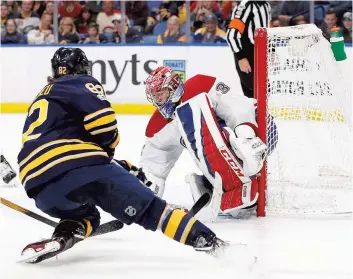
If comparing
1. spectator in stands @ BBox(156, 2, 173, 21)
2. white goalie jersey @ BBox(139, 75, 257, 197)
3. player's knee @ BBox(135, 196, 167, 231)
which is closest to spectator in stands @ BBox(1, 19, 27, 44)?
spectator in stands @ BBox(156, 2, 173, 21)

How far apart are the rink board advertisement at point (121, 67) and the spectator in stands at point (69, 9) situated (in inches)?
17.4

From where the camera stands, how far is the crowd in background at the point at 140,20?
783cm

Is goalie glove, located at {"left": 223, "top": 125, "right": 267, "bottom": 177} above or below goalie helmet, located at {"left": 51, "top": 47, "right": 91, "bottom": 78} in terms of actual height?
below

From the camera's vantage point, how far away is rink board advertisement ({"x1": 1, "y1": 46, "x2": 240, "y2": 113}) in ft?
25.7

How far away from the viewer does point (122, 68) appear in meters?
7.96

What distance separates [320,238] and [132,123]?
4127 millimetres

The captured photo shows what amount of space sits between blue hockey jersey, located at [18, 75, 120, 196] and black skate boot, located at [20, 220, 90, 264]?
18 cm

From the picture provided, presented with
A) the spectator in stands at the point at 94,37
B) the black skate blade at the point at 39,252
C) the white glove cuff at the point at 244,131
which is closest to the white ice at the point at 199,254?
the black skate blade at the point at 39,252

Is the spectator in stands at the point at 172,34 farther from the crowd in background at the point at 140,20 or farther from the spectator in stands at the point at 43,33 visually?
the spectator in stands at the point at 43,33

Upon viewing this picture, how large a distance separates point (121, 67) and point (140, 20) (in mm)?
601

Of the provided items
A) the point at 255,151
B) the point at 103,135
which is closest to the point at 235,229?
the point at 255,151

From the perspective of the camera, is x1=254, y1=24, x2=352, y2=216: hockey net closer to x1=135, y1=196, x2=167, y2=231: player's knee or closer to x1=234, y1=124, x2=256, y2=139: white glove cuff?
x1=234, y1=124, x2=256, y2=139: white glove cuff

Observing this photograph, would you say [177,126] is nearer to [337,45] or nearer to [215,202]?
[215,202]

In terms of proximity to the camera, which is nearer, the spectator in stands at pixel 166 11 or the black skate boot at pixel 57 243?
the black skate boot at pixel 57 243
